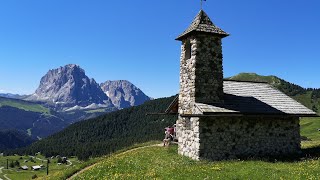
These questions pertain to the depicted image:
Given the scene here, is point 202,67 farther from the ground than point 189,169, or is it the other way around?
point 202,67

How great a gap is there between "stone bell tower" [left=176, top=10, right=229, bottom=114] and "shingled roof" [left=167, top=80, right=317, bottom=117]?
116 centimetres

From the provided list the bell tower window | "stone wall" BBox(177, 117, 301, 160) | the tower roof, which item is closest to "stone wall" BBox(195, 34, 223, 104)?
the tower roof

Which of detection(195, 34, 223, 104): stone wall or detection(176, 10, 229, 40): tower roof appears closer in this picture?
detection(195, 34, 223, 104): stone wall

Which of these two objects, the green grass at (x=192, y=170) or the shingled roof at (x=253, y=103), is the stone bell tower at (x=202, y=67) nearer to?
the shingled roof at (x=253, y=103)

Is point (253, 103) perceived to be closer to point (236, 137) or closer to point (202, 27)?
point (236, 137)

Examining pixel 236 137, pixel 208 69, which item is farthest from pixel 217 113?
pixel 208 69

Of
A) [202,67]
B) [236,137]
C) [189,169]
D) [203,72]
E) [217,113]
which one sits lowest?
[189,169]

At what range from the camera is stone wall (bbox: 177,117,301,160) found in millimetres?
28047

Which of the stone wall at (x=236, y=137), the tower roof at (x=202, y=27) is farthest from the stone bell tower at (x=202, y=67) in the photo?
the stone wall at (x=236, y=137)

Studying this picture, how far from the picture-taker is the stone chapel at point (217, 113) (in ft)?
93.0

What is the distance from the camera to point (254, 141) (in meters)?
30.2

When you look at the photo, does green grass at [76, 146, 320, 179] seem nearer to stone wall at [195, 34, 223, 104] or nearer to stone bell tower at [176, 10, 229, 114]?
stone bell tower at [176, 10, 229, 114]

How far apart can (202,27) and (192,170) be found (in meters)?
13.9

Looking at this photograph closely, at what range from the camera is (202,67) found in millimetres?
30281
